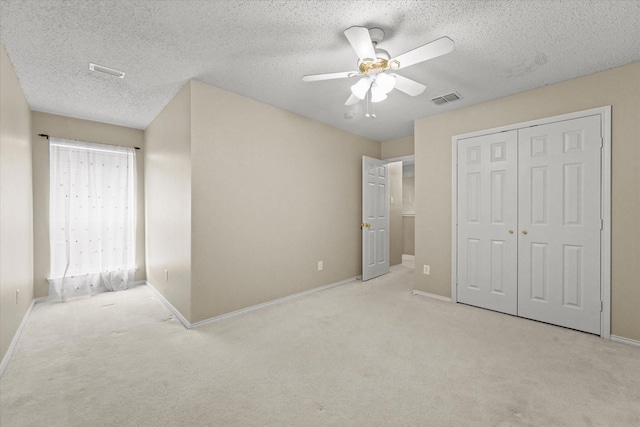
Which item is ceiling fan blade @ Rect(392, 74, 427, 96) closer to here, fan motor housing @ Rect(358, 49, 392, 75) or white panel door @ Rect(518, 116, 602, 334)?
fan motor housing @ Rect(358, 49, 392, 75)

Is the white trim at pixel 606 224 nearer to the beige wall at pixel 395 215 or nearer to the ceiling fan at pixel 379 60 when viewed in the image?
the ceiling fan at pixel 379 60

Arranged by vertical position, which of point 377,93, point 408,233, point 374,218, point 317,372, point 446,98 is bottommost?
point 317,372

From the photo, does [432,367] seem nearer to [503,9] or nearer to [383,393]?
[383,393]

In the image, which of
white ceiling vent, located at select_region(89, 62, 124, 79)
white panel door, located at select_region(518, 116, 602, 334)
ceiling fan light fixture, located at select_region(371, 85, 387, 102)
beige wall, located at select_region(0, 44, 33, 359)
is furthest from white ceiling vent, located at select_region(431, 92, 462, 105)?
beige wall, located at select_region(0, 44, 33, 359)

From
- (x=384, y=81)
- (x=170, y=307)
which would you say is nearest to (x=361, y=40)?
(x=384, y=81)

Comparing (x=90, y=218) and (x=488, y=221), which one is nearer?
Answer: (x=488, y=221)

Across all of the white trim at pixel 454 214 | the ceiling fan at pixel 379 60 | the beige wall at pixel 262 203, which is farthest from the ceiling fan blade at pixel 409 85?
the beige wall at pixel 262 203

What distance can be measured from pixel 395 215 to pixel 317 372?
441 centimetres

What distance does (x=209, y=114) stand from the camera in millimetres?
2877

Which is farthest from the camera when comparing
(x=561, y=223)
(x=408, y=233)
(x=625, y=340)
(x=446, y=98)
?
(x=408, y=233)

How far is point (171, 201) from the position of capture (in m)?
3.26

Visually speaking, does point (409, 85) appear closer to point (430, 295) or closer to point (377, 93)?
point (377, 93)

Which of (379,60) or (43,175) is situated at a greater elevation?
(379,60)

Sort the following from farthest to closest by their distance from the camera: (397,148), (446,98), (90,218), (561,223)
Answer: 1. (397,148)
2. (90,218)
3. (446,98)
4. (561,223)
